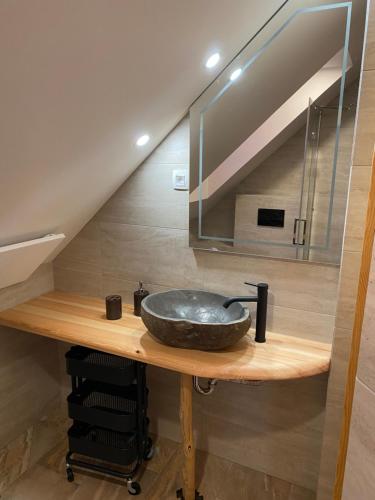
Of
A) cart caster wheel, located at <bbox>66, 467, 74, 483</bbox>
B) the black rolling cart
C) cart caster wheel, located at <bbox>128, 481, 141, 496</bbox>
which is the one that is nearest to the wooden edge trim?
the black rolling cart

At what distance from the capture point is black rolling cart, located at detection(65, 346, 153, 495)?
1.78 meters

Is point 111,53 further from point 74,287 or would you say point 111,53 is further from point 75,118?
point 74,287

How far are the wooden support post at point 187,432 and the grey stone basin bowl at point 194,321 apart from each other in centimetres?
20

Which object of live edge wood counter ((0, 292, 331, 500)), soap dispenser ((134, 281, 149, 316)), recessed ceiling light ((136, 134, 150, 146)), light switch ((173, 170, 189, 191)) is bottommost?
live edge wood counter ((0, 292, 331, 500))

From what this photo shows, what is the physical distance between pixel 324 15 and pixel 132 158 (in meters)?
0.96

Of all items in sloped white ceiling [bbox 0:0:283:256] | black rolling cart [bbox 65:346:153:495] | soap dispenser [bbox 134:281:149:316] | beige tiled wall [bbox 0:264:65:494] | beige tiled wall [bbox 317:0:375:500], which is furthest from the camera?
beige tiled wall [bbox 0:264:65:494]

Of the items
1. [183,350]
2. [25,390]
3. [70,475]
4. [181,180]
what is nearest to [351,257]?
[183,350]

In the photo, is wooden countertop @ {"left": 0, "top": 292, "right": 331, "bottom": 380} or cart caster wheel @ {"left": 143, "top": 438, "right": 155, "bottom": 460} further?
cart caster wheel @ {"left": 143, "top": 438, "right": 155, "bottom": 460}

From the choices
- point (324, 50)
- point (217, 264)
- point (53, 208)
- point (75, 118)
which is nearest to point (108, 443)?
point (217, 264)

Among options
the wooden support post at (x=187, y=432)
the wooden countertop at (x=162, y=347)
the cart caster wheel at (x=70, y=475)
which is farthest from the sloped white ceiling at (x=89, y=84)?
the cart caster wheel at (x=70, y=475)

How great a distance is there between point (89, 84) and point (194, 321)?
0.93 m

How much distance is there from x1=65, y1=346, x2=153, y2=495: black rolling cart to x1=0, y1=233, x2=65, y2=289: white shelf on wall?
468mm

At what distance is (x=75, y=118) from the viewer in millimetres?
1175

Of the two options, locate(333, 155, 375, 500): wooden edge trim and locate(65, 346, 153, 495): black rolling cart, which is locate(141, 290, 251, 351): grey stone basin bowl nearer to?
locate(65, 346, 153, 495): black rolling cart
